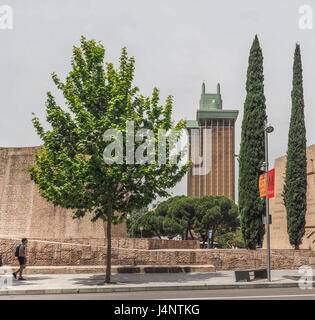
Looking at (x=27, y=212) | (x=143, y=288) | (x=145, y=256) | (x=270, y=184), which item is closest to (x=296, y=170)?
(x=270, y=184)

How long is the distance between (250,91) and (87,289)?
14886mm

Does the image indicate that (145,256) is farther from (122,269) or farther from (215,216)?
(215,216)

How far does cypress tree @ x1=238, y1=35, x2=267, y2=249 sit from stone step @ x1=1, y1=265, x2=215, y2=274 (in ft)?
14.2

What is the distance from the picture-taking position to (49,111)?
14938mm

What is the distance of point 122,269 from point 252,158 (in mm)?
9432

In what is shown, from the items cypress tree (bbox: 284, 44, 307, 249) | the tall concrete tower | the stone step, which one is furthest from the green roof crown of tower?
the stone step

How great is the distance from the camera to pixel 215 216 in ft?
173

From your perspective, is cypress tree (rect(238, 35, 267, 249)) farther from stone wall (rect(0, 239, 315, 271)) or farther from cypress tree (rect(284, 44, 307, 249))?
cypress tree (rect(284, 44, 307, 249))

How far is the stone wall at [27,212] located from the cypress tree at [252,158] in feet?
26.2

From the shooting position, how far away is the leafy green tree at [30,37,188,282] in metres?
14.1

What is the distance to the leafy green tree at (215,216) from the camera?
5275 centimetres

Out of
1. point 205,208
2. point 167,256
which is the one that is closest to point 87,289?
point 167,256
